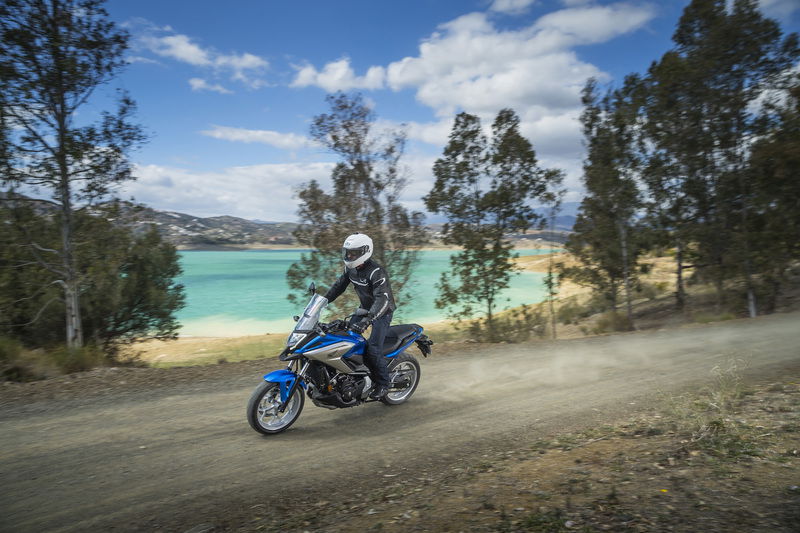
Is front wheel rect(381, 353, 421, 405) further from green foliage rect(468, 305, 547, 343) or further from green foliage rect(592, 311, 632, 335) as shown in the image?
green foliage rect(592, 311, 632, 335)

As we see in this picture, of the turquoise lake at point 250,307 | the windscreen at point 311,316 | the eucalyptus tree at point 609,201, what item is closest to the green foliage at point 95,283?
the turquoise lake at point 250,307

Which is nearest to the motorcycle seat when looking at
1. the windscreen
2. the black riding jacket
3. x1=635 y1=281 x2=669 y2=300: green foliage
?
the black riding jacket

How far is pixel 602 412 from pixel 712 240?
56.2 feet

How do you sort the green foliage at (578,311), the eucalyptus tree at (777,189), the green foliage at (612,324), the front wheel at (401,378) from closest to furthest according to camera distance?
the front wheel at (401,378) → the eucalyptus tree at (777,189) → the green foliage at (612,324) → the green foliage at (578,311)

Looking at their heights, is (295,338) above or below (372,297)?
below

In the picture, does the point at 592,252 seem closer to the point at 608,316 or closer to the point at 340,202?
the point at 608,316

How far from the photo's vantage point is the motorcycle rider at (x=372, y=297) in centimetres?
690

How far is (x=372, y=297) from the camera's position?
23.7ft

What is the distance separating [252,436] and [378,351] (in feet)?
7.00

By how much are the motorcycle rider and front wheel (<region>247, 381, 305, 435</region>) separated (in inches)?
46.0

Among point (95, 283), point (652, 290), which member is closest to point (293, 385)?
point (95, 283)

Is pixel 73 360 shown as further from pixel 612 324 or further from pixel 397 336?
pixel 612 324

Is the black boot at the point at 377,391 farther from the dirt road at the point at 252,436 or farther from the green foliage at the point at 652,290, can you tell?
the green foliage at the point at 652,290

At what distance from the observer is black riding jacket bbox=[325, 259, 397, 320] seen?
690 centimetres
